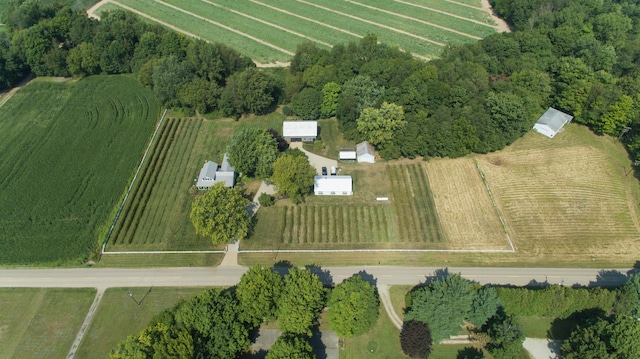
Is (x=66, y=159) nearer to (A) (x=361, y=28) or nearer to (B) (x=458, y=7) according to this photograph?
(A) (x=361, y=28)

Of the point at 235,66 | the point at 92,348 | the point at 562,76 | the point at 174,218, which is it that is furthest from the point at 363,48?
the point at 92,348

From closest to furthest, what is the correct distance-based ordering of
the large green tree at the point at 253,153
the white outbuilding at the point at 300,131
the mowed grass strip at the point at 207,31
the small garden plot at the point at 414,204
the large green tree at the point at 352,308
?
the large green tree at the point at 352,308 < the small garden plot at the point at 414,204 < the large green tree at the point at 253,153 < the white outbuilding at the point at 300,131 < the mowed grass strip at the point at 207,31

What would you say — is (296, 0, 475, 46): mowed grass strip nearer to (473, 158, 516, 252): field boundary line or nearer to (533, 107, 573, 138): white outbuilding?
(533, 107, 573, 138): white outbuilding

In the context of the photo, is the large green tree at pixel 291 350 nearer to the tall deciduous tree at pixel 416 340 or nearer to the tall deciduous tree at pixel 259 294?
the tall deciduous tree at pixel 259 294

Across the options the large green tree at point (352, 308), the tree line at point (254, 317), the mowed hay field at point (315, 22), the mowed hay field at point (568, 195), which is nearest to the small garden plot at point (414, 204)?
the mowed hay field at point (568, 195)

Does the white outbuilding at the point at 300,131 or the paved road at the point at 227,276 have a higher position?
the white outbuilding at the point at 300,131

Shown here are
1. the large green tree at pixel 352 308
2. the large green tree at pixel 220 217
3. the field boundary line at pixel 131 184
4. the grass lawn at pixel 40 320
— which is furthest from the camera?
the field boundary line at pixel 131 184

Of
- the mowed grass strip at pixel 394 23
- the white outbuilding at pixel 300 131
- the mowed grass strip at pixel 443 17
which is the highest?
the mowed grass strip at pixel 443 17

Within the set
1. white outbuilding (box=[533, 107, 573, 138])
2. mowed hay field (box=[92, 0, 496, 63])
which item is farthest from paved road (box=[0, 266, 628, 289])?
mowed hay field (box=[92, 0, 496, 63])
